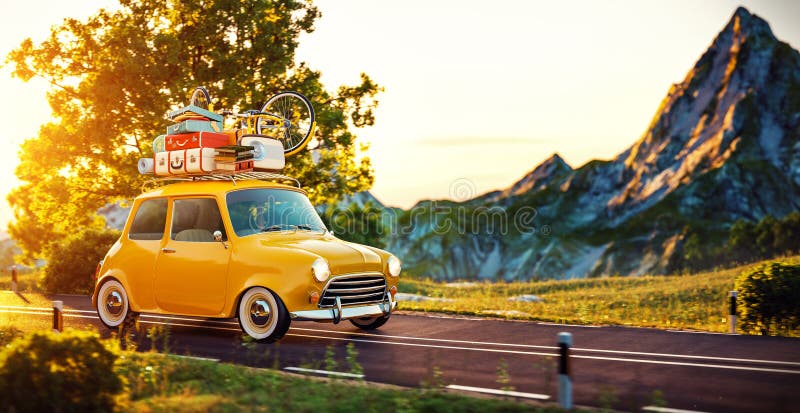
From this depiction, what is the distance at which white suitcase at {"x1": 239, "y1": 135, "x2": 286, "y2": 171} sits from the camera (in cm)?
1263

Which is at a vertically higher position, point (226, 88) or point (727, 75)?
point (727, 75)

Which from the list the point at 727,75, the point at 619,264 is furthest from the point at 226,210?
the point at 727,75

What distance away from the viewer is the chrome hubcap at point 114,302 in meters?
12.8

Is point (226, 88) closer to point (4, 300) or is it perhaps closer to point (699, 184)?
point (4, 300)

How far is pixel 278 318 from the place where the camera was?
35.8ft

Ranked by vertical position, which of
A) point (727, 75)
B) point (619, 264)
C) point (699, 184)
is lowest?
point (619, 264)

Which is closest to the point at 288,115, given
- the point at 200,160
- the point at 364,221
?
the point at 200,160

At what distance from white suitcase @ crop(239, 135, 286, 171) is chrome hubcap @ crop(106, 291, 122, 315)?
10.1 feet

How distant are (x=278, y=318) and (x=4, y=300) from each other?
426 inches

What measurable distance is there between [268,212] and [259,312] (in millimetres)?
1792

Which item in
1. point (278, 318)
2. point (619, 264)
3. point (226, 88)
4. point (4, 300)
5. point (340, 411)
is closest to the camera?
point (340, 411)

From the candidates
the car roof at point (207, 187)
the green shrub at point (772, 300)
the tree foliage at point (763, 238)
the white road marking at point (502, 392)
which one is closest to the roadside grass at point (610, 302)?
the green shrub at point (772, 300)

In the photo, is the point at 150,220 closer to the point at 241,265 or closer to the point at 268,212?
the point at 268,212

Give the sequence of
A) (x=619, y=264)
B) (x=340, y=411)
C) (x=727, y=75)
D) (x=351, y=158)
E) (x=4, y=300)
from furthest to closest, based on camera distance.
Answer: (x=727, y=75) < (x=619, y=264) < (x=351, y=158) < (x=4, y=300) < (x=340, y=411)
